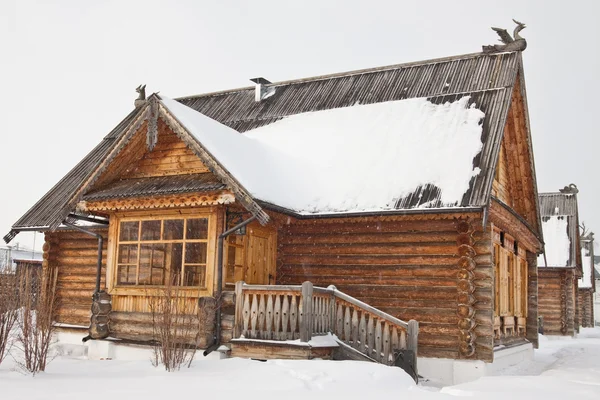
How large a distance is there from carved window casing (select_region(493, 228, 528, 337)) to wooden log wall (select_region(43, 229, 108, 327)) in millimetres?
11042

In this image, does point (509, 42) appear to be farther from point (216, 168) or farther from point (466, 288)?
point (216, 168)

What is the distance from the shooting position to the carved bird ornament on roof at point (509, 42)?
59.6 feet

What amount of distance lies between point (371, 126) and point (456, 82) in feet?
9.50

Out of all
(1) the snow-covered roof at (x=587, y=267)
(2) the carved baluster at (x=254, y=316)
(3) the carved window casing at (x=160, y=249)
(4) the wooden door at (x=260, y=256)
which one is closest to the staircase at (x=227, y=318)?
(2) the carved baluster at (x=254, y=316)

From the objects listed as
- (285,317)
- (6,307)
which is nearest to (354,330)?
(285,317)

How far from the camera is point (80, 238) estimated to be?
19.2m

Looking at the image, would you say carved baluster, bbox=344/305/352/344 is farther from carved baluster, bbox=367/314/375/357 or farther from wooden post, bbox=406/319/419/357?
wooden post, bbox=406/319/419/357

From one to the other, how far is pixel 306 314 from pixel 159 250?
14.0 ft

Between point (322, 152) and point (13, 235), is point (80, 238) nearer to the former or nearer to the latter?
point (13, 235)

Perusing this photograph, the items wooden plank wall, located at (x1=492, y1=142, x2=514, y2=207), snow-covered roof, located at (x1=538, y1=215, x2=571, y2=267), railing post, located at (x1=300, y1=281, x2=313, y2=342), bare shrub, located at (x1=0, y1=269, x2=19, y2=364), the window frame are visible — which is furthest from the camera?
snow-covered roof, located at (x1=538, y1=215, x2=571, y2=267)

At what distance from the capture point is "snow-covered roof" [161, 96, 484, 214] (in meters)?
14.4

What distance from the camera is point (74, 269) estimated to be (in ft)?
63.2

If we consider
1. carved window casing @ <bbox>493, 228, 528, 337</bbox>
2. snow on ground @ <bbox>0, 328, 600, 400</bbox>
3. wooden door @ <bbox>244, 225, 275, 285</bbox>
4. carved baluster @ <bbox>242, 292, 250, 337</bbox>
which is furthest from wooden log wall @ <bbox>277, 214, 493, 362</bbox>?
carved baluster @ <bbox>242, 292, 250, 337</bbox>

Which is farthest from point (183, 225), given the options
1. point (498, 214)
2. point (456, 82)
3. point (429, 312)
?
point (456, 82)
